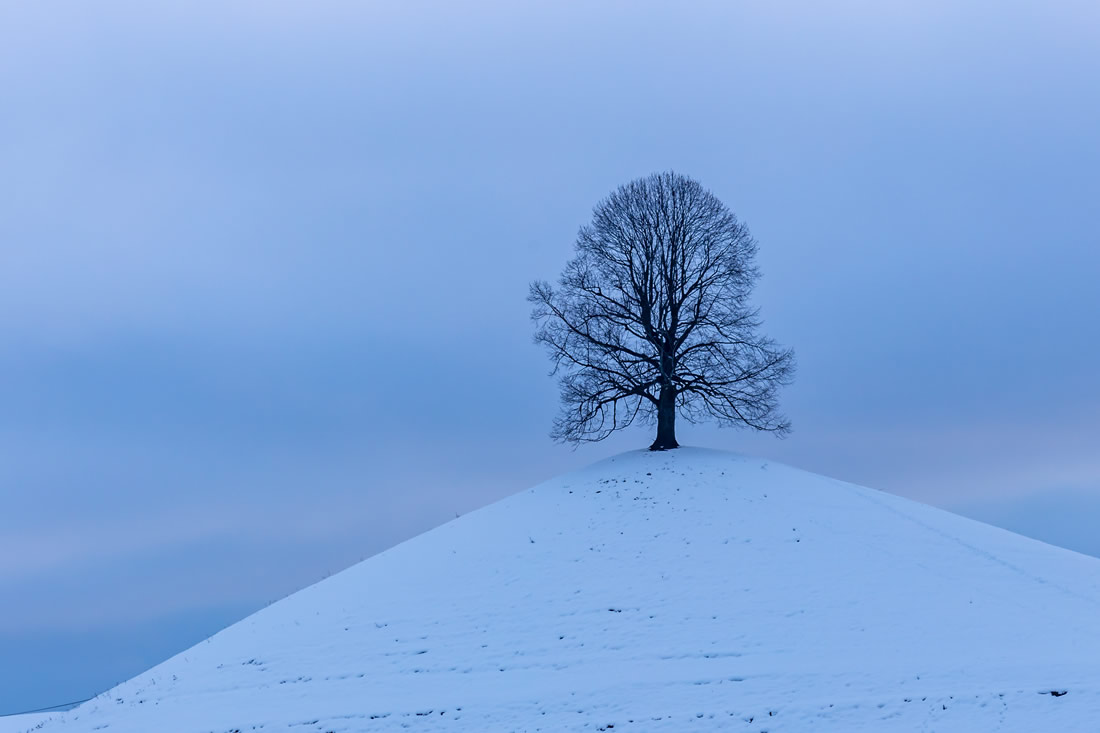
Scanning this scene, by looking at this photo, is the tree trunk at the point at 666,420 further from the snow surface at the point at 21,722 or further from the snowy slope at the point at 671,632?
the snow surface at the point at 21,722

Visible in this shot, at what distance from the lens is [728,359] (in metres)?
34.2

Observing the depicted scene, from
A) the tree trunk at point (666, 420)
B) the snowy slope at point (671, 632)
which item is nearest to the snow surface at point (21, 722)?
the snowy slope at point (671, 632)

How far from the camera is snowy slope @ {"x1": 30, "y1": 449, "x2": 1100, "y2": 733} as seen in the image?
→ 713 inches

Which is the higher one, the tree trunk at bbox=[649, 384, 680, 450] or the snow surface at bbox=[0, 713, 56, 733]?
the tree trunk at bbox=[649, 384, 680, 450]

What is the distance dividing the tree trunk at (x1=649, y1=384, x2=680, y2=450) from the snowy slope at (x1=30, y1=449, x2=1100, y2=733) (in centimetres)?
437

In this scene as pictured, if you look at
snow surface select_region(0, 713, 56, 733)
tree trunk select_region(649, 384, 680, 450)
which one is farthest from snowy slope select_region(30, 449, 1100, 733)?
tree trunk select_region(649, 384, 680, 450)

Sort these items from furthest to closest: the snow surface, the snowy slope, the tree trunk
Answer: the tree trunk < the snow surface < the snowy slope

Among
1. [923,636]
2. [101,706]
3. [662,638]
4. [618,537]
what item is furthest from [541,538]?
[101,706]

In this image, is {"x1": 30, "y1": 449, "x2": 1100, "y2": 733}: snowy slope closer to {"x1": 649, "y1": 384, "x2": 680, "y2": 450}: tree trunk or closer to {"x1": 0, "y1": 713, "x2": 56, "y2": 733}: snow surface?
{"x1": 0, "y1": 713, "x2": 56, "y2": 733}: snow surface

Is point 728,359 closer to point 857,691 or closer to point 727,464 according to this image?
point 727,464

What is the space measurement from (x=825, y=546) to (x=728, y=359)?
10634 millimetres

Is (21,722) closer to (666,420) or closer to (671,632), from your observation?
(671,632)

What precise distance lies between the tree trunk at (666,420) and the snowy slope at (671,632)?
4371 millimetres

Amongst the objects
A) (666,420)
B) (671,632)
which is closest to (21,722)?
(671,632)
